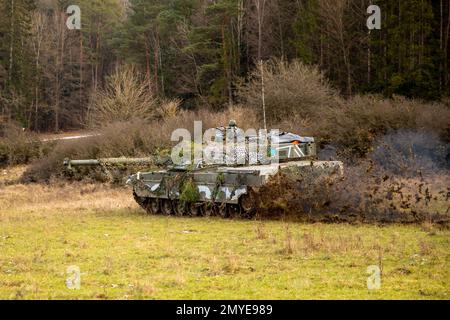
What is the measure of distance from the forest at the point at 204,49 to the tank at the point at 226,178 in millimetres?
15625

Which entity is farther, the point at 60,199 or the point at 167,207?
the point at 60,199

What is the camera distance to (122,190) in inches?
1126

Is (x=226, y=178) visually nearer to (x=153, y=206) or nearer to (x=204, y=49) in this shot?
(x=153, y=206)

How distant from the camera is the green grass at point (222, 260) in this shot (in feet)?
30.7

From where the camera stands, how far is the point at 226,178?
59.5 ft

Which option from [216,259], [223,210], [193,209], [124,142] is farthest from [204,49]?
[216,259]

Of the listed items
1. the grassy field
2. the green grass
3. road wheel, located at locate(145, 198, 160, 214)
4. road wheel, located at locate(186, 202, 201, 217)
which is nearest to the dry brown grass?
road wheel, located at locate(145, 198, 160, 214)

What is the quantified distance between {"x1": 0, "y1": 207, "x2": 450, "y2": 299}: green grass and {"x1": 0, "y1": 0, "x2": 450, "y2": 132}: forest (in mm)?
20130

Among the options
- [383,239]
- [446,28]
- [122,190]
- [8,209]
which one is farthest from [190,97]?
[383,239]

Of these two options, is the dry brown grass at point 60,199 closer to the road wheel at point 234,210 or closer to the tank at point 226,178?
the tank at point 226,178

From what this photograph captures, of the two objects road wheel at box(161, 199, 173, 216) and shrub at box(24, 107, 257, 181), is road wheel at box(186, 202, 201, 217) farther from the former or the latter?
shrub at box(24, 107, 257, 181)

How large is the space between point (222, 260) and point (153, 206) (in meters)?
9.31

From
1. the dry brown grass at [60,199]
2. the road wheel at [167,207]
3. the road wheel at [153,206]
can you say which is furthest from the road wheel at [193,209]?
the dry brown grass at [60,199]

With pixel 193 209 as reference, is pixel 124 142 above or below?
above
